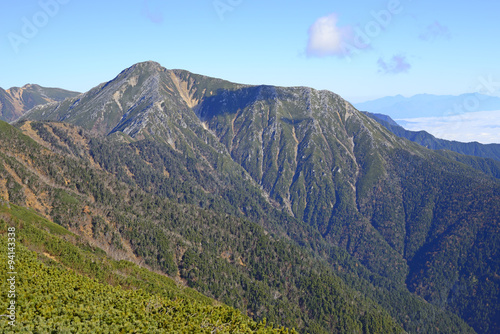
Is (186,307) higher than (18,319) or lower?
lower

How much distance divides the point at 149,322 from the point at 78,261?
70870 mm

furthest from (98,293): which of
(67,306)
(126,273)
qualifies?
(126,273)

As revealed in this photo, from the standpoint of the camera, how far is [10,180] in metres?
170

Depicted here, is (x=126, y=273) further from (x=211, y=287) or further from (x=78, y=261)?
(x=211, y=287)

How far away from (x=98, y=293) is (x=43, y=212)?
134m

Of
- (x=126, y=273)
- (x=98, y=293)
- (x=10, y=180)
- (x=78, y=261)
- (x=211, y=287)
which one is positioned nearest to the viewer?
(x=98, y=293)

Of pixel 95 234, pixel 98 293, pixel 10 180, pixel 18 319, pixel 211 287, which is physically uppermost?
pixel 10 180

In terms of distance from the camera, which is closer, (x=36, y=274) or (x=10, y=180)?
(x=36, y=274)

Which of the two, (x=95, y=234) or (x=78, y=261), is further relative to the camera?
(x=95, y=234)

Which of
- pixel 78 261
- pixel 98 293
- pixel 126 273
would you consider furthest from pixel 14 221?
pixel 98 293

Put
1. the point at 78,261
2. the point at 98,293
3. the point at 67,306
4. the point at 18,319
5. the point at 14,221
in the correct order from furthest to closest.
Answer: the point at 14,221, the point at 78,261, the point at 98,293, the point at 67,306, the point at 18,319

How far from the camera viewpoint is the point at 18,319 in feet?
147

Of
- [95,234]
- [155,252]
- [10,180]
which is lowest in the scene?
[155,252]

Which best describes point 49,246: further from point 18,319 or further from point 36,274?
point 18,319
